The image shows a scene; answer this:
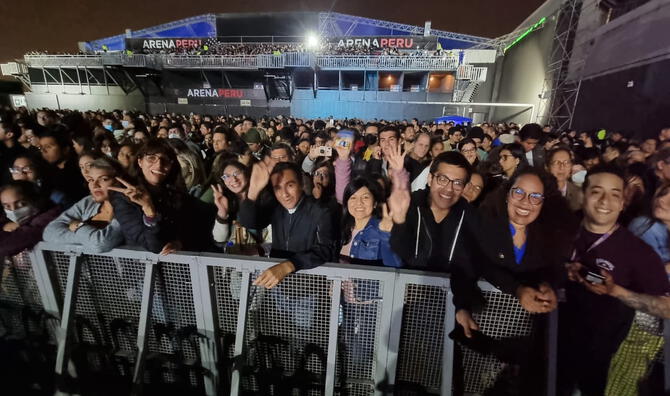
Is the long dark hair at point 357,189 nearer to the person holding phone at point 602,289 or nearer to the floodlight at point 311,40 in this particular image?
the person holding phone at point 602,289

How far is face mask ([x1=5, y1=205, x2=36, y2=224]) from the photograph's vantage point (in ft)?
8.00

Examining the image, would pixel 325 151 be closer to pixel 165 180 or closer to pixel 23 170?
pixel 165 180

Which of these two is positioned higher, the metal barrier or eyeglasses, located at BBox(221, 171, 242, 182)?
eyeglasses, located at BBox(221, 171, 242, 182)

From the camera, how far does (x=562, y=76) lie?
61.2ft

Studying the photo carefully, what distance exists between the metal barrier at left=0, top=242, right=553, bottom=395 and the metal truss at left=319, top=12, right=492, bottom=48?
35.8m

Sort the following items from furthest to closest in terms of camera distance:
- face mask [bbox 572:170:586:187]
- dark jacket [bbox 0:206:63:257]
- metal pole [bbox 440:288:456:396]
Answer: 1. face mask [bbox 572:170:586:187]
2. dark jacket [bbox 0:206:63:257]
3. metal pole [bbox 440:288:456:396]

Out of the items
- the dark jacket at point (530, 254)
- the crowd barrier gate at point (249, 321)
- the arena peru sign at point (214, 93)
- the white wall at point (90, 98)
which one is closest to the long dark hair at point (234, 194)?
the crowd barrier gate at point (249, 321)

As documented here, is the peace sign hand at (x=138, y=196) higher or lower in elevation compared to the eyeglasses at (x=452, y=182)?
lower

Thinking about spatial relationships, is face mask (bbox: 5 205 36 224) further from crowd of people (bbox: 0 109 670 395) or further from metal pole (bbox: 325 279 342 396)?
metal pole (bbox: 325 279 342 396)

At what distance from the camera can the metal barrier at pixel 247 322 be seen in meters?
2.15

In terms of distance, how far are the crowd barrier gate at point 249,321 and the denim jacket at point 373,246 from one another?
0.97 ft

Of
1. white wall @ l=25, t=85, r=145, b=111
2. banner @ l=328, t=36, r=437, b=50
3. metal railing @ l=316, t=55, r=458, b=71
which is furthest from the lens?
white wall @ l=25, t=85, r=145, b=111

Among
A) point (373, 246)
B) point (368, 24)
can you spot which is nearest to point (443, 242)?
point (373, 246)

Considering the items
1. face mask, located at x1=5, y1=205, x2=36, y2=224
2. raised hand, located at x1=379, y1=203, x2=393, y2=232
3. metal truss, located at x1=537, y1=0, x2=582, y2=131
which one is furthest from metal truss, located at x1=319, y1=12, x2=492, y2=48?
raised hand, located at x1=379, y1=203, x2=393, y2=232
